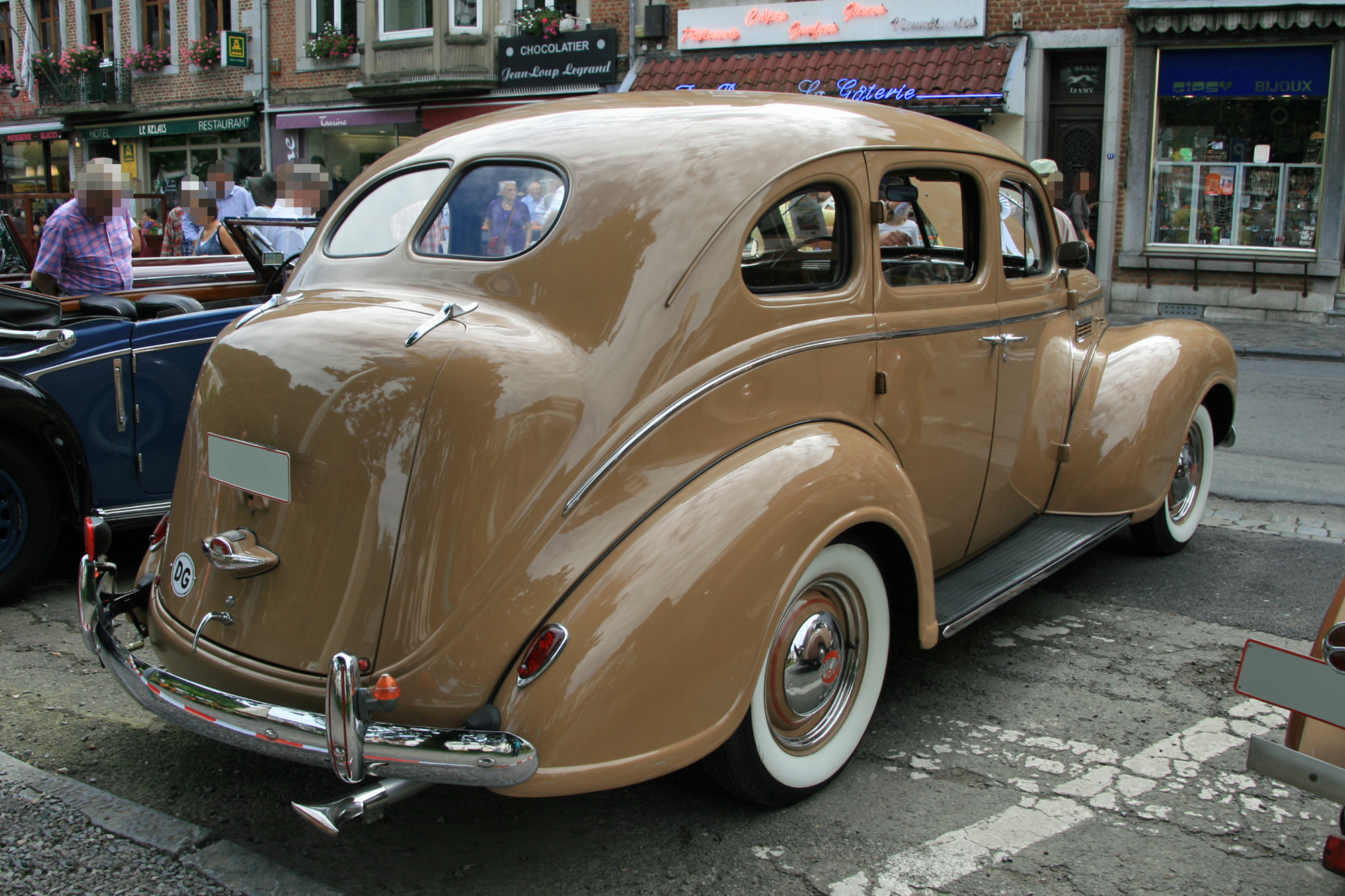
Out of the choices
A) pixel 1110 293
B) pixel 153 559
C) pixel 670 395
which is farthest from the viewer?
pixel 1110 293

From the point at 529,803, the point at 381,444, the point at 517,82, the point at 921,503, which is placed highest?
the point at 517,82

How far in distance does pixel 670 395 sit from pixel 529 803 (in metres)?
1.21

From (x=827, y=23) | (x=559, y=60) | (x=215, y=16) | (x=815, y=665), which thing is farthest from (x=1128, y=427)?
(x=215, y=16)

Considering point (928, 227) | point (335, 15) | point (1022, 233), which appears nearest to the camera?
point (928, 227)

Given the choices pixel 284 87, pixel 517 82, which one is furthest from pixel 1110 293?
pixel 284 87

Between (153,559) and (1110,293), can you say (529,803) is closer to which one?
(153,559)

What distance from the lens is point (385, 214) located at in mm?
3461

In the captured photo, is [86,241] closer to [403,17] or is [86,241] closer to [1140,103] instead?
[1140,103]

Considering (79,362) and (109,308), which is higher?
(109,308)

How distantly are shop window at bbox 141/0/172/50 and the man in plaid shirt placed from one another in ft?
73.8

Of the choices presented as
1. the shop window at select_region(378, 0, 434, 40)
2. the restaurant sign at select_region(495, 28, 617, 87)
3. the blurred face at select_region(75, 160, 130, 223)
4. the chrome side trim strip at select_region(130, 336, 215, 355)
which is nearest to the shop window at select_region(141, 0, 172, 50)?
the shop window at select_region(378, 0, 434, 40)

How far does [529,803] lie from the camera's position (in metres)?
3.04

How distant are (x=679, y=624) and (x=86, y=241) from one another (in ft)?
15.2

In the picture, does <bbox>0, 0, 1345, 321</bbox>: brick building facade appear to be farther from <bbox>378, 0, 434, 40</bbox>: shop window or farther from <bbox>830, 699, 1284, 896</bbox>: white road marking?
<bbox>830, 699, 1284, 896</bbox>: white road marking
